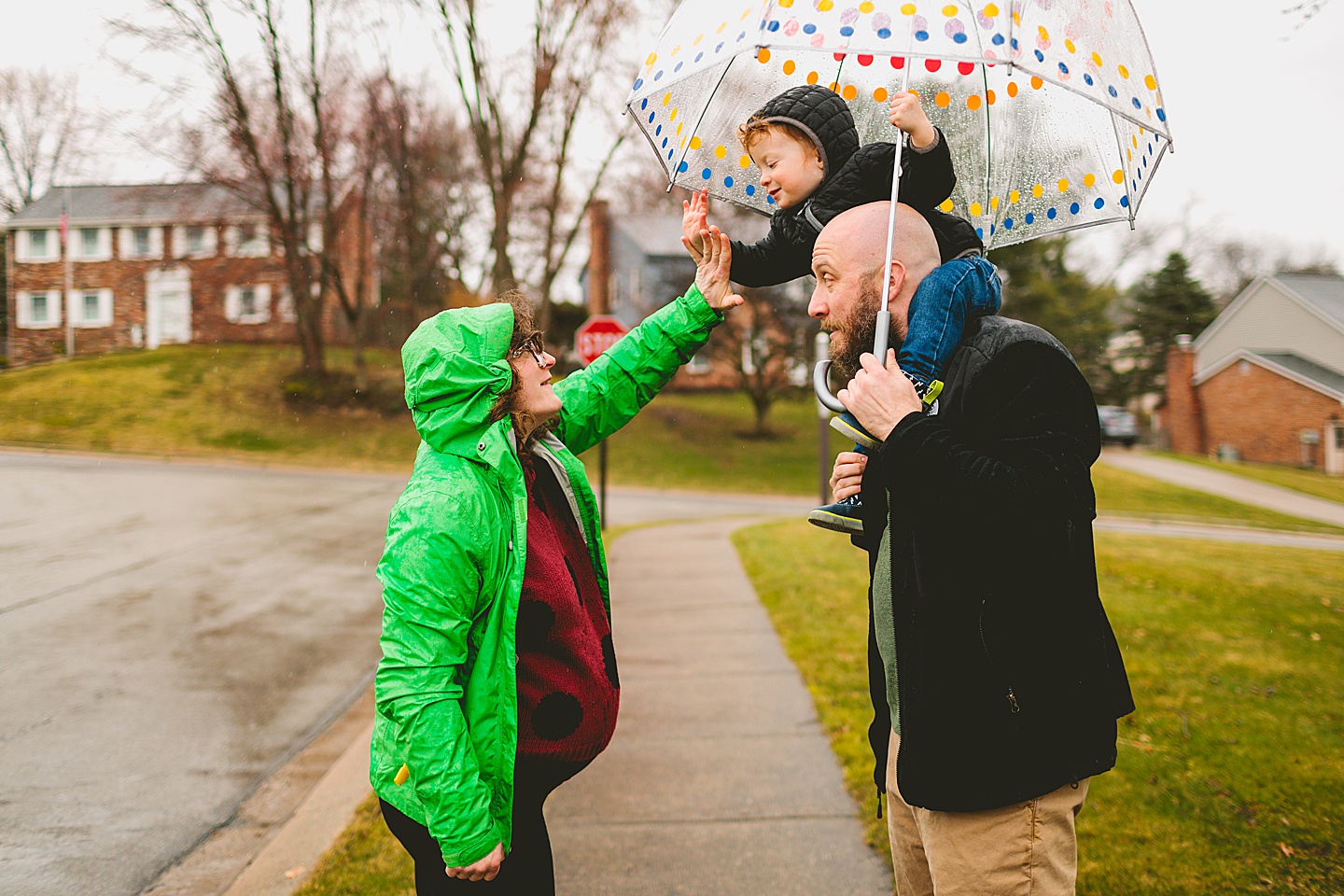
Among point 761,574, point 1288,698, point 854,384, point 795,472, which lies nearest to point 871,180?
point 854,384

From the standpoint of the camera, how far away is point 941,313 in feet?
5.81

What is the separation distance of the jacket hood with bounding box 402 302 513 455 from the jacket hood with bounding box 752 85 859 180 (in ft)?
2.94

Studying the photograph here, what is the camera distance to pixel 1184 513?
21.9m

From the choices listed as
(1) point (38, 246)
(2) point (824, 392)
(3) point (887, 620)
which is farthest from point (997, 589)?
(1) point (38, 246)

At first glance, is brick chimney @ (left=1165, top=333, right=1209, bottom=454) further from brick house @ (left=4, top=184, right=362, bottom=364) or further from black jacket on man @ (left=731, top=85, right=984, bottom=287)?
brick house @ (left=4, top=184, right=362, bottom=364)

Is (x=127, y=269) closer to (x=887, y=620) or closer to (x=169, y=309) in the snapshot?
(x=169, y=309)

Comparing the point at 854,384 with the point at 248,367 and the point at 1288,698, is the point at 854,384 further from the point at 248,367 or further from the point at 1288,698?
the point at 248,367

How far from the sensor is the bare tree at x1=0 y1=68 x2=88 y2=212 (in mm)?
6320

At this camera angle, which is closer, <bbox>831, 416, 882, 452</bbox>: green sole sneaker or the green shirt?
<bbox>831, 416, 882, 452</bbox>: green sole sneaker

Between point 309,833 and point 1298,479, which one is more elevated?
point 1298,479

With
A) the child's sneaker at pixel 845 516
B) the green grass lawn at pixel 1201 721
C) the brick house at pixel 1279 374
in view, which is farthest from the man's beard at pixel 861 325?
the brick house at pixel 1279 374

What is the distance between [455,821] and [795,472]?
2656 centimetres

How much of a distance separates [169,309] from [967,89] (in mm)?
9676

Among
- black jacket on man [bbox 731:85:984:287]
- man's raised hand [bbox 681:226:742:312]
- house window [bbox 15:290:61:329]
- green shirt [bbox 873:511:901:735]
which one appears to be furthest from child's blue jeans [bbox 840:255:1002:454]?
house window [bbox 15:290:61:329]
